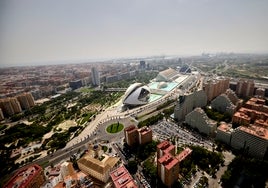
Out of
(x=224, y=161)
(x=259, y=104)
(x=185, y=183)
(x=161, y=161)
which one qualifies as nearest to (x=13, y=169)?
(x=161, y=161)

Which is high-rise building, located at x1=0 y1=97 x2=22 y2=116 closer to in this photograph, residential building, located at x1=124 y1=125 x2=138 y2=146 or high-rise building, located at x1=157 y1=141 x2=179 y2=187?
residential building, located at x1=124 y1=125 x2=138 y2=146

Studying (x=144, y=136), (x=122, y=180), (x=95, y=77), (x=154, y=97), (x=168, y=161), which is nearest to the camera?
(x=122, y=180)

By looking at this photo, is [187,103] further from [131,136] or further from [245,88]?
[245,88]

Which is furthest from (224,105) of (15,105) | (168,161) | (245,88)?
(15,105)

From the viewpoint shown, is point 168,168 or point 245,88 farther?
point 245,88

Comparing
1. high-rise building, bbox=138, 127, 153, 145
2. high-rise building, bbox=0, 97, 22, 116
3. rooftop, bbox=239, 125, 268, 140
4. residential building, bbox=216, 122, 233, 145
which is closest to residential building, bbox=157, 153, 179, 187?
high-rise building, bbox=138, 127, 153, 145

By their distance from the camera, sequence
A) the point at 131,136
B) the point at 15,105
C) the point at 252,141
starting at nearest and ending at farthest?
1. the point at 252,141
2. the point at 131,136
3. the point at 15,105
